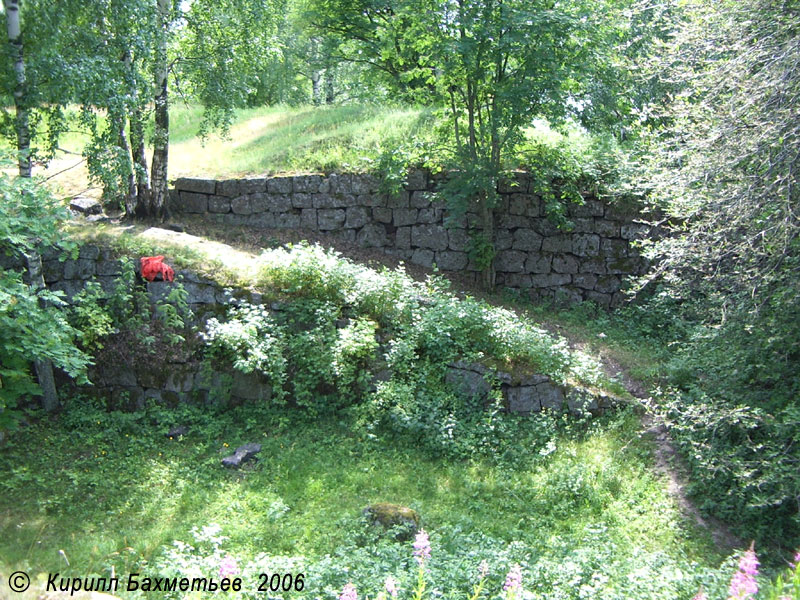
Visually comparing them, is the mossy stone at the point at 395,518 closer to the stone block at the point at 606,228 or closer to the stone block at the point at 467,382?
the stone block at the point at 467,382

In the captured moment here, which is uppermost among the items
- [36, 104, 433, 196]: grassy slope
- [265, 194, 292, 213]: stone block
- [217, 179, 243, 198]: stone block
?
[36, 104, 433, 196]: grassy slope

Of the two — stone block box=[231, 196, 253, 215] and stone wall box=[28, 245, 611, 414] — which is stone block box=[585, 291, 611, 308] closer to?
stone wall box=[28, 245, 611, 414]

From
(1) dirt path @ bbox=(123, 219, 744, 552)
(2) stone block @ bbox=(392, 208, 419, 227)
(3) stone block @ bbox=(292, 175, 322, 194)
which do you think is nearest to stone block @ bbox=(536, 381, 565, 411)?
(1) dirt path @ bbox=(123, 219, 744, 552)

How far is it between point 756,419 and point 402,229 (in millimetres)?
6385

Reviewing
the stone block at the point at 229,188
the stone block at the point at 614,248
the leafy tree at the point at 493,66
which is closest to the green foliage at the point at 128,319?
the stone block at the point at 229,188

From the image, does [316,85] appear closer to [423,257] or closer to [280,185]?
[280,185]

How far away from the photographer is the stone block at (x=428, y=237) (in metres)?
11.3

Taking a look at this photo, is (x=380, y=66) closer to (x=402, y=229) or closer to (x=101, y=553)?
(x=402, y=229)

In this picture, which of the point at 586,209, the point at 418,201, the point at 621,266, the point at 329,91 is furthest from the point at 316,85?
the point at 621,266

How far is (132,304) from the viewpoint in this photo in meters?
8.38

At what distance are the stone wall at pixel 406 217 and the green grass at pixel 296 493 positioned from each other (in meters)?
4.04

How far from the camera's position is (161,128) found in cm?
1042

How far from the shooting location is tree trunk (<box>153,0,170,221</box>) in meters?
9.82

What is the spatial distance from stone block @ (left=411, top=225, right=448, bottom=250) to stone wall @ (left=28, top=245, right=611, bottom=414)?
3501 millimetres
